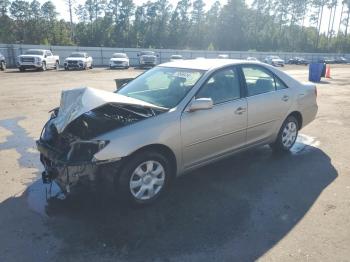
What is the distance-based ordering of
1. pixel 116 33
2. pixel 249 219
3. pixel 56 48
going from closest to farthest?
pixel 249 219 → pixel 56 48 → pixel 116 33

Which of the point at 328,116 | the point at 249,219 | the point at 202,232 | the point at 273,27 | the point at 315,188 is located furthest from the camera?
the point at 273,27

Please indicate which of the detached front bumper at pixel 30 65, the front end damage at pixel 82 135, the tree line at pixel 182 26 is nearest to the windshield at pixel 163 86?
the front end damage at pixel 82 135

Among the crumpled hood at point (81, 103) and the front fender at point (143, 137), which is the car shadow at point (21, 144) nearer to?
the crumpled hood at point (81, 103)

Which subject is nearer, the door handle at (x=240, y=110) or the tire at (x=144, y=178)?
the tire at (x=144, y=178)

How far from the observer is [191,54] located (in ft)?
171

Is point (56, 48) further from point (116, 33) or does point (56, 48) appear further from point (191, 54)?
point (116, 33)

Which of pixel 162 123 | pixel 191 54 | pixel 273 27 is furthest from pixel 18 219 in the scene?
pixel 273 27

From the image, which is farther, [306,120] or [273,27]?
[273,27]

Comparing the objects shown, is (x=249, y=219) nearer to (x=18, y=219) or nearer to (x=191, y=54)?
(x=18, y=219)

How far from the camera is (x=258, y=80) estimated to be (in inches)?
216

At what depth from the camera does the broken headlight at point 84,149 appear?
147 inches

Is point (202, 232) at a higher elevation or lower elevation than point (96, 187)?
lower

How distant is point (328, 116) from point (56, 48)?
35.7m

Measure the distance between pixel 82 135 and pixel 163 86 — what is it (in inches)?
58.3
